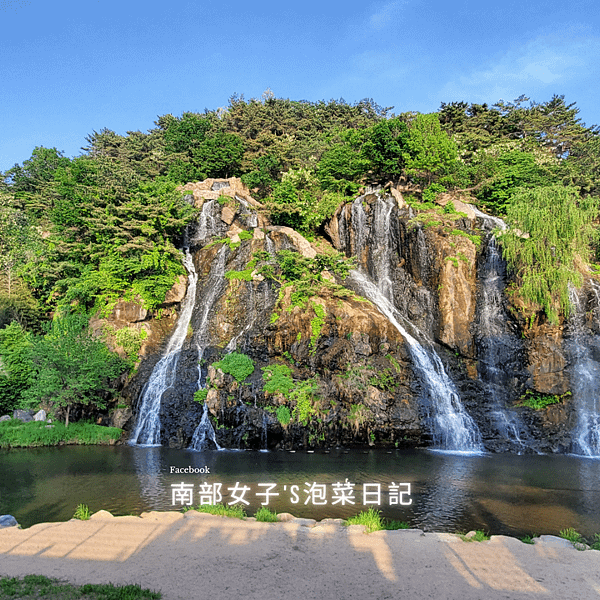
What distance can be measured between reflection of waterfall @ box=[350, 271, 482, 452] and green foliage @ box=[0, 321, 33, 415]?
69.8 ft

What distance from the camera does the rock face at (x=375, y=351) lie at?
20984 millimetres

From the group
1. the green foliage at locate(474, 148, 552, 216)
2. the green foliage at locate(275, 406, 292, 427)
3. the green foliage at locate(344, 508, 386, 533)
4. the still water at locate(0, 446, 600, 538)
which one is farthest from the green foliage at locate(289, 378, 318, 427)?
the green foliage at locate(474, 148, 552, 216)

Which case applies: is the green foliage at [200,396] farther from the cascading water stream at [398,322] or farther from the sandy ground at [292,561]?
the sandy ground at [292,561]

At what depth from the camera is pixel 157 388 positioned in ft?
76.0

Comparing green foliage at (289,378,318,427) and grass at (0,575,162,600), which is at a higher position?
green foliage at (289,378,318,427)

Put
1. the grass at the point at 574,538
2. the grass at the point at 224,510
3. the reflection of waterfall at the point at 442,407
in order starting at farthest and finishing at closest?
the reflection of waterfall at the point at 442,407 < the grass at the point at 224,510 < the grass at the point at 574,538

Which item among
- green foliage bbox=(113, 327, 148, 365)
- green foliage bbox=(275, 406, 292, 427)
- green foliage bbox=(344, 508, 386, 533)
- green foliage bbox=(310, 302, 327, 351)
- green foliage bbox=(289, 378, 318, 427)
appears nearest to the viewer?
green foliage bbox=(344, 508, 386, 533)

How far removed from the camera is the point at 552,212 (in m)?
24.8

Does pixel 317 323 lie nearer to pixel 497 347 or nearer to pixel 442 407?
pixel 442 407

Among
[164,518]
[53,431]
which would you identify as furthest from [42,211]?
[164,518]

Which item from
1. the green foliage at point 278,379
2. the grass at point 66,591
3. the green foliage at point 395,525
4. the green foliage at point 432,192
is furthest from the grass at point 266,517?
the green foliage at point 432,192

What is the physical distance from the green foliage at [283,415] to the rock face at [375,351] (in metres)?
0.07

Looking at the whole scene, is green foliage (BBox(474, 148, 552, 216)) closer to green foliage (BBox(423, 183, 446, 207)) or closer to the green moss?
green foliage (BBox(423, 183, 446, 207))

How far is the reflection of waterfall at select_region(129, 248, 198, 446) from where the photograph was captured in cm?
2192
